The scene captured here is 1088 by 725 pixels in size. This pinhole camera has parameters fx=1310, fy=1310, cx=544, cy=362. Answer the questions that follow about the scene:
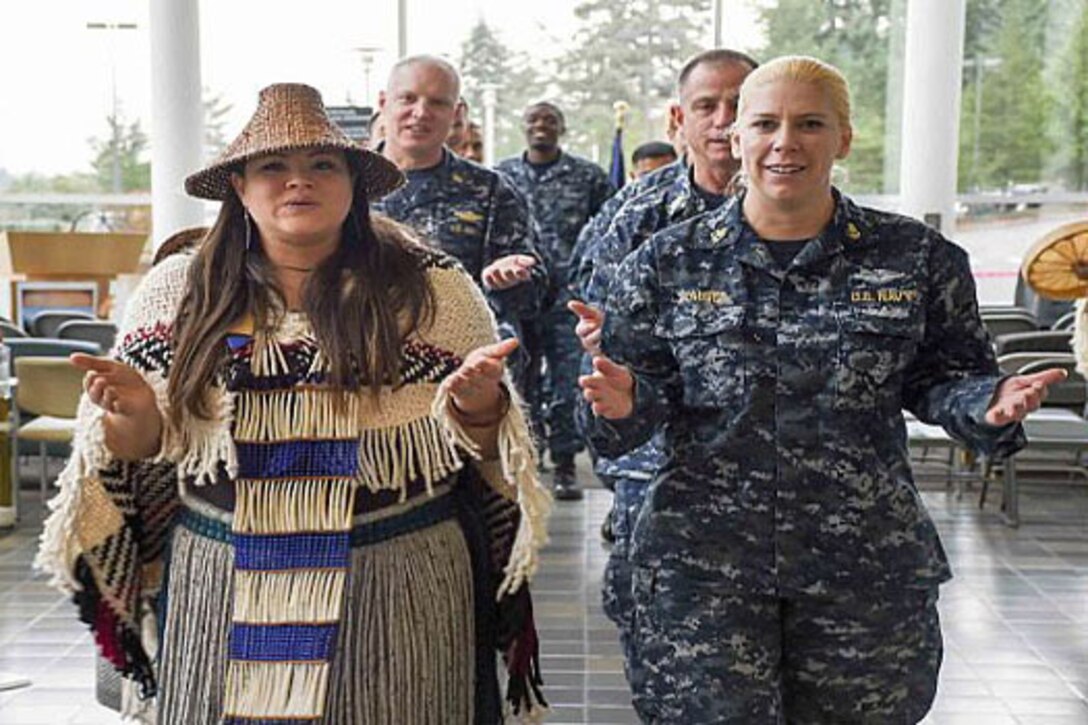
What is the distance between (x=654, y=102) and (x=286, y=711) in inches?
360

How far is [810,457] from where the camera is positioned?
2.20 m

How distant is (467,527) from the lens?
7.12 feet

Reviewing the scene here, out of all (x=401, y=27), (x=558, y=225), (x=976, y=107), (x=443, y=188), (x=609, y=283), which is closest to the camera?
(x=609, y=283)

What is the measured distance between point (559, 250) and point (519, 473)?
4.66m

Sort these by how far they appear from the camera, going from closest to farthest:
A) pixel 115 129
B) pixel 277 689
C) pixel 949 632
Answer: pixel 277 689
pixel 949 632
pixel 115 129

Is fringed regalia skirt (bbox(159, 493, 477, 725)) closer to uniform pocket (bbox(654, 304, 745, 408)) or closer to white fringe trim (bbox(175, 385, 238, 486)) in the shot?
white fringe trim (bbox(175, 385, 238, 486))

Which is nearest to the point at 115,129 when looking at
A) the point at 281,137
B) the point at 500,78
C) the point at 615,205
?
the point at 500,78

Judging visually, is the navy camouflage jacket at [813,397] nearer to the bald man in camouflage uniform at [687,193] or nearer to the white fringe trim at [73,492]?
the bald man in camouflage uniform at [687,193]

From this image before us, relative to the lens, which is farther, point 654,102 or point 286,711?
point 654,102

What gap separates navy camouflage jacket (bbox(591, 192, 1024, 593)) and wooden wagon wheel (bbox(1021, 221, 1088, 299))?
1270 millimetres

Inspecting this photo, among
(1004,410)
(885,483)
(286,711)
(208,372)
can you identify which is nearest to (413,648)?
(286,711)

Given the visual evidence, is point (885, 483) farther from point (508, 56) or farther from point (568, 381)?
point (508, 56)

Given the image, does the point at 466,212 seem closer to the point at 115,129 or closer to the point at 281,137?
the point at 281,137

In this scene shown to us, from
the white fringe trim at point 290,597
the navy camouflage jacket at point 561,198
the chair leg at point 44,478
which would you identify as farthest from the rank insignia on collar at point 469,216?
the chair leg at point 44,478
